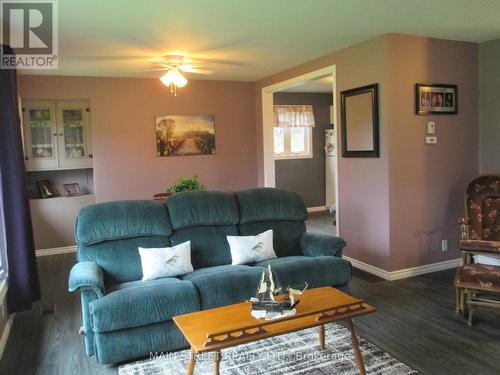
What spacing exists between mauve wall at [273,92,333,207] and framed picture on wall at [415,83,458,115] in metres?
4.29

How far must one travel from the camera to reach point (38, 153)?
5879mm

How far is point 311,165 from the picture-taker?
884cm

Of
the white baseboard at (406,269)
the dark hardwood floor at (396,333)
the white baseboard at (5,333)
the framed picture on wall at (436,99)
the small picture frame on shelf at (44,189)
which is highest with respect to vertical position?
the framed picture on wall at (436,99)

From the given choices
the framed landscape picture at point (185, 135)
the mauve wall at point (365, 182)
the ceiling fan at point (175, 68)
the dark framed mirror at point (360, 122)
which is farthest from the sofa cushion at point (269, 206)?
the framed landscape picture at point (185, 135)

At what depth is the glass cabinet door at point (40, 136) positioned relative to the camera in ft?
19.1

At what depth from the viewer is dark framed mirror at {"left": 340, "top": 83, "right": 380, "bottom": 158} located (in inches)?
173

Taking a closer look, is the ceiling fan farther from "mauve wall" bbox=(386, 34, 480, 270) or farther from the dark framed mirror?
"mauve wall" bbox=(386, 34, 480, 270)

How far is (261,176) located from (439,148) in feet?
10.0

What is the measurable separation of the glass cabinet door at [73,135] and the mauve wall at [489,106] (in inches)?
196

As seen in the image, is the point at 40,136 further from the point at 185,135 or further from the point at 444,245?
the point at 444,245

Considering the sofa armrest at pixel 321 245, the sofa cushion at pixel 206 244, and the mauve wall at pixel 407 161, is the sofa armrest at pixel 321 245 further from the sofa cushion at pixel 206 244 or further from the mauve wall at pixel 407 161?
the mauve wall at pixel 407 161

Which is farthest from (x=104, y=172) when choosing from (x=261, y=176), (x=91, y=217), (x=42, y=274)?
(x=91, y=217)

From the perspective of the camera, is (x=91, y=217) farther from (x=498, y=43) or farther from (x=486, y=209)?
(x=498, y=43)

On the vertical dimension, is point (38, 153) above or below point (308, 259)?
above
